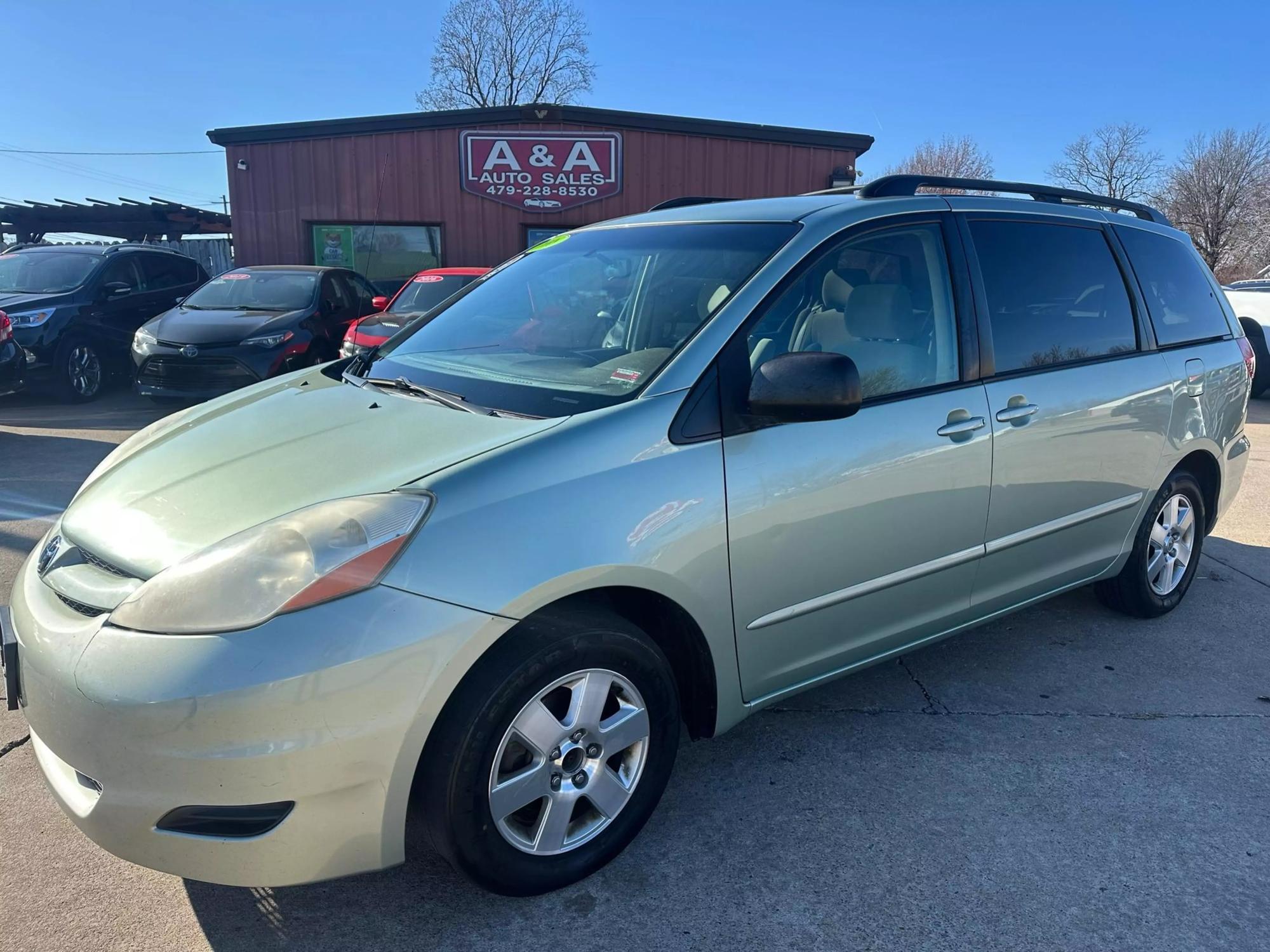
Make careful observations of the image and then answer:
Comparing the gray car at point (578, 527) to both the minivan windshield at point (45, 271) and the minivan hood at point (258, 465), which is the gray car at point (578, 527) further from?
the minivan windshield at point (45, 271)

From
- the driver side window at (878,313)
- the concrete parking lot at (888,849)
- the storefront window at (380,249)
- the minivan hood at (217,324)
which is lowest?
the concrete parking lot at (888,849)

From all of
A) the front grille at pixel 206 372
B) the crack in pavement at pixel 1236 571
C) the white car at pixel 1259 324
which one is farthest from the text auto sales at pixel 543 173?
the crack in pavement at pixel 1236 571

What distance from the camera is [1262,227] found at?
116ft

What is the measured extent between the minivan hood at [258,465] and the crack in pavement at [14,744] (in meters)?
0.93

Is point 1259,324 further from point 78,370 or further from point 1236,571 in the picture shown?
point 78,370

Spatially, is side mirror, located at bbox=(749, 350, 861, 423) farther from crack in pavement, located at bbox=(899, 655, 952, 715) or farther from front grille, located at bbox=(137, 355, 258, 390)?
front grille, located at bbox=(137, 355, 258, 390)

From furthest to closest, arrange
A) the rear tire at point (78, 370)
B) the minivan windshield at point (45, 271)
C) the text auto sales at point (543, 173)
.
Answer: the text auto sales at point (543, 173) < the minivan windshield at point (45, 271) < the rear tire at point (78, 370)

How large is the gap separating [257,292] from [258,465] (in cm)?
825

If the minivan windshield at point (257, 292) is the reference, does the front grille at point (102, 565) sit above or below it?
below

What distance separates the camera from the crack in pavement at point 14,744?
2822mm

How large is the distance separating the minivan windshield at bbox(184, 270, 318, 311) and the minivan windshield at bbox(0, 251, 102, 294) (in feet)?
4.96

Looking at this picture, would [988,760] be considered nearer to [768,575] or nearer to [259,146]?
[768,575]

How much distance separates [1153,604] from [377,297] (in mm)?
8800

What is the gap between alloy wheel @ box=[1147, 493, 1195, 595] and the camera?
12.9ft
